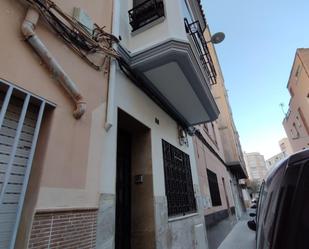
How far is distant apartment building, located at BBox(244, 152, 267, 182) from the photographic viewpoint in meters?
67.4

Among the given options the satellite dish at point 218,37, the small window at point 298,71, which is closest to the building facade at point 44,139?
the satellite dish at point 218,37

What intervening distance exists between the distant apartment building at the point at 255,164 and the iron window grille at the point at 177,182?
226 ft

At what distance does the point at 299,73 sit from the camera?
615 inches

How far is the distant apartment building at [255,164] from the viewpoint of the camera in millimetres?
67438

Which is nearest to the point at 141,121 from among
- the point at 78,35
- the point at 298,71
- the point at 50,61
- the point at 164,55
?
the point at 164,55

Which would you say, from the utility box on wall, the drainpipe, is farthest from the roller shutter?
the utility box on wall

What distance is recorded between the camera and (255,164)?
227 ft


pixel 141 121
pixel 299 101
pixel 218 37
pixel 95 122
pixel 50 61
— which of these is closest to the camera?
pixel 50 61

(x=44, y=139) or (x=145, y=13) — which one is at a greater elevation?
(x=145, y=13)

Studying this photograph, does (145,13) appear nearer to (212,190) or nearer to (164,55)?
(164,55)

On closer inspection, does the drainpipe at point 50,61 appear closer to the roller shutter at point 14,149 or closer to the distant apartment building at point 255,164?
the roller shutter at point 14,149

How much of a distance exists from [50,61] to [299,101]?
2038cm

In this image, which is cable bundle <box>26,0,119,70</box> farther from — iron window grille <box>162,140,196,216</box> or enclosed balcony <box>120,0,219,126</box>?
iron window grille <box>162,140,196,216</box>

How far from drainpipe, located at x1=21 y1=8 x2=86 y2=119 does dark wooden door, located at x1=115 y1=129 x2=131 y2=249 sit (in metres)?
1.80
